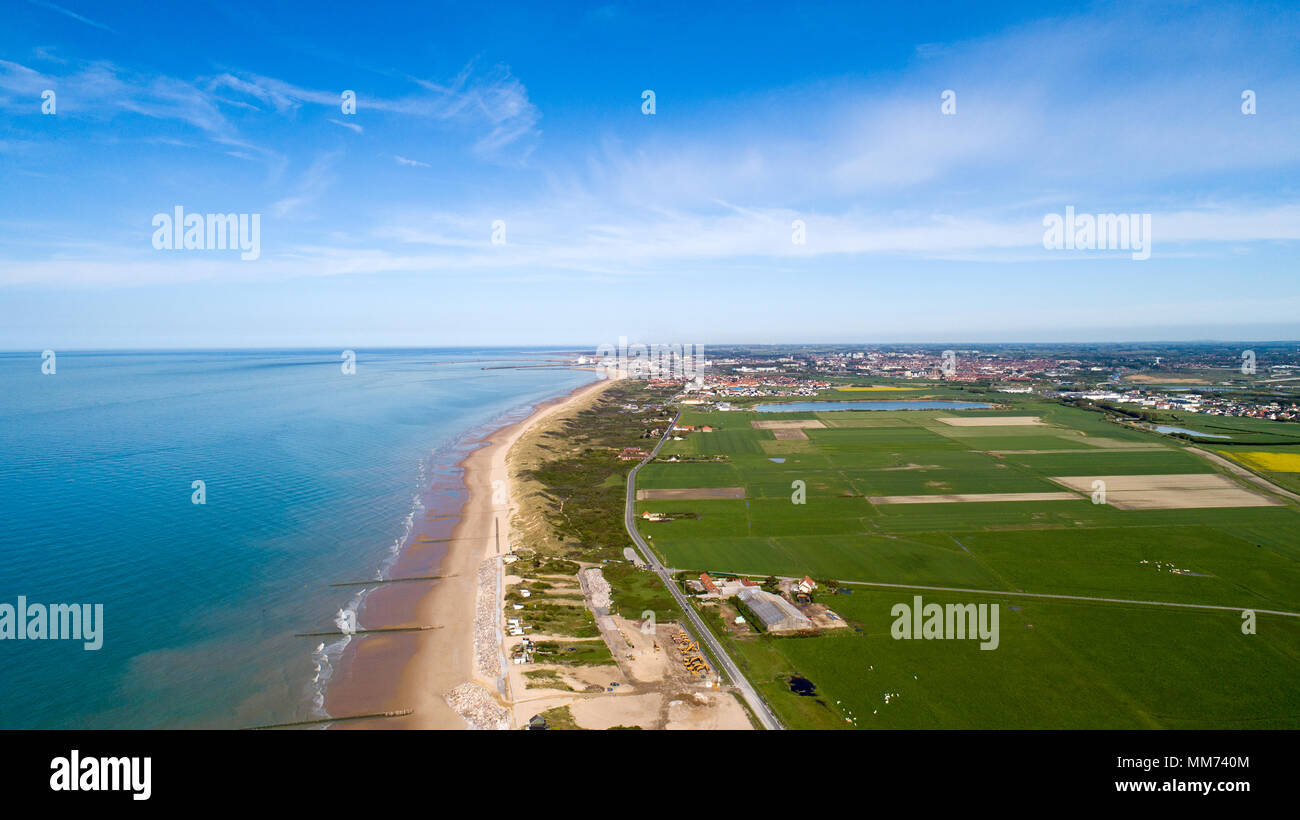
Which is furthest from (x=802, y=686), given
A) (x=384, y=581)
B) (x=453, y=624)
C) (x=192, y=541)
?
(x=192, y=541)

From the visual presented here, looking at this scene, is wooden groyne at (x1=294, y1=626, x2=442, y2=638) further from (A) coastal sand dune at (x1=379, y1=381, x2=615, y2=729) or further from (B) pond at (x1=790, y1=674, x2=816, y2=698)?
(B) pond at (x1=790, y1=674, x2=816, y2=698)

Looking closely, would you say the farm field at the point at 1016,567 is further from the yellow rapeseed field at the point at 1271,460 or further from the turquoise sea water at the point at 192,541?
the turquoise sea water at the point at 192,541

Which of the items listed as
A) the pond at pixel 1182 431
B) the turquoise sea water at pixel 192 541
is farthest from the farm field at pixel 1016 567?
the turquoise sea water at pixel 192 541

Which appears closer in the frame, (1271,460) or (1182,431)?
(1271,460)

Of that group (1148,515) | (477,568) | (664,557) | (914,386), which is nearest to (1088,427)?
(1148,515)

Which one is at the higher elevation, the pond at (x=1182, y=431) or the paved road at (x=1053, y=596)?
the pond at (x=1182, y=431)

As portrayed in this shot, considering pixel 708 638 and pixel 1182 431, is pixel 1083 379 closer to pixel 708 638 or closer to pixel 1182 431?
pixel 1182 431
